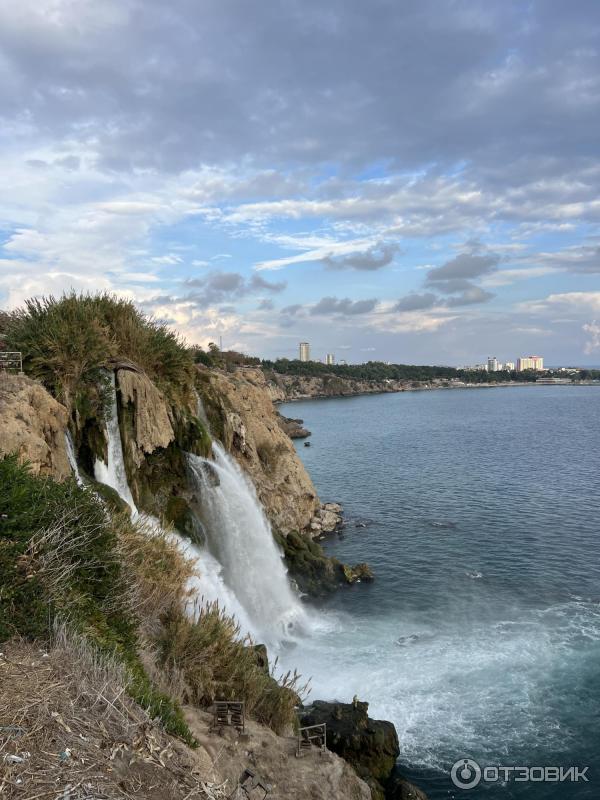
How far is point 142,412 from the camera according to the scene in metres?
19.3

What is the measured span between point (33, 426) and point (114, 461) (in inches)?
195

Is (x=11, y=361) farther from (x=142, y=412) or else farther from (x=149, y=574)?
(x=149, y=574)

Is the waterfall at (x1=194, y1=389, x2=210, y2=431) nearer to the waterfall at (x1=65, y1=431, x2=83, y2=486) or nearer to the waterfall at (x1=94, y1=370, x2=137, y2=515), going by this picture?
the waterfall at (x1=94, y1=370, x2=137, y2=515)

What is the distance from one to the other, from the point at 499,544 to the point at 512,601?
294 inches

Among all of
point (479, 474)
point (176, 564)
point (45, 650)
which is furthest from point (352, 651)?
point (479, 474)

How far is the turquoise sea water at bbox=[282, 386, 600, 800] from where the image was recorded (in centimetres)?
1619

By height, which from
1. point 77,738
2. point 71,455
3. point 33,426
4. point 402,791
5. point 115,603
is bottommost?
point 402,791

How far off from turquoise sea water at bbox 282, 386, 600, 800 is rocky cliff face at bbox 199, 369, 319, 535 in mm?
3591

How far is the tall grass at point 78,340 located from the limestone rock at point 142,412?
97 centimetres

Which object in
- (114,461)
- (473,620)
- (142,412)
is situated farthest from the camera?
(473,620)

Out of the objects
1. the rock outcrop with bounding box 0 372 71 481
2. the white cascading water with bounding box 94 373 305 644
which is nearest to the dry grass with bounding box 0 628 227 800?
the rock outcrop with bounding box 0 372 71 481

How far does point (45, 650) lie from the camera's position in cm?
742

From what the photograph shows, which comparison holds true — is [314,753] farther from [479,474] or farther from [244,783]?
[479,474]

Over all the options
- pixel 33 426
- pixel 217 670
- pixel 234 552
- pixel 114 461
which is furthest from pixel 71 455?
pixel 234 552
